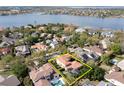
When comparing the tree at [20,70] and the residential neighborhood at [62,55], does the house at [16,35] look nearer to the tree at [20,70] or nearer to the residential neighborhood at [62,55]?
the residential neighborhood at [62,55]

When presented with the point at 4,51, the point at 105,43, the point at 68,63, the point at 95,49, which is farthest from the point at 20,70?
the point at 105,43

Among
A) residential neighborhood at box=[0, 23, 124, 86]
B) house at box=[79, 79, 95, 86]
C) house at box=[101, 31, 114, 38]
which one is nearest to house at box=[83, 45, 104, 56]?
residential neighborhood at box=[0, 23, 124, 86]

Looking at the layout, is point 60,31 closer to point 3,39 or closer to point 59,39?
point 59,39

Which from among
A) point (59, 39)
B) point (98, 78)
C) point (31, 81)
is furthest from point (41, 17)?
point (98, 78)

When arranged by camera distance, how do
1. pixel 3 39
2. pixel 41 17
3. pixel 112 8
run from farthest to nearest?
pixel 41 17 < pixel 3 39 < pixel 112 8

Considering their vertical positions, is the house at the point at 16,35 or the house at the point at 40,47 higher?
the house at the point at 16,35

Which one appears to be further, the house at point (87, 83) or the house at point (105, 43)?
the house at point (105, 43)

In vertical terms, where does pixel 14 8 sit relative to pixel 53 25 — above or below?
above

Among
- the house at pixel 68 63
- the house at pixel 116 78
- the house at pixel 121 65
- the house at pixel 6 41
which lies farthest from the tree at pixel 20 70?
the house at pixel 121 65
